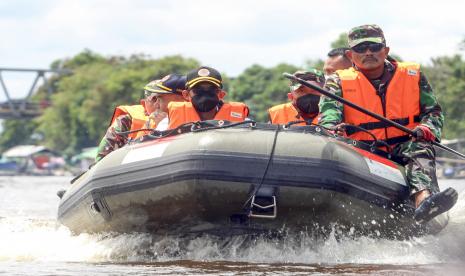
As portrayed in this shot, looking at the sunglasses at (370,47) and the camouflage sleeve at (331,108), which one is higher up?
the sunglasses at (370,47)

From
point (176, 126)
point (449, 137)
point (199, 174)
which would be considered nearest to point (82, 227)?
point (176, 126)

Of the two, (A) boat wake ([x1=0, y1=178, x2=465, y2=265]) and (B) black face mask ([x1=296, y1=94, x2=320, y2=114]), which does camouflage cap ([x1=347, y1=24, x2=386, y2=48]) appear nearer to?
(B) black face mask ([x1=296, y1=94, x2=320, y2=114])

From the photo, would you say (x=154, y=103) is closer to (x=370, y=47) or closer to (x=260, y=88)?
(x=370, y=47)

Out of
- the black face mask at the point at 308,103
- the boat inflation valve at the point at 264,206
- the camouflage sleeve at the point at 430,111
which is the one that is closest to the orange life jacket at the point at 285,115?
the black face mask at the point at 308,103

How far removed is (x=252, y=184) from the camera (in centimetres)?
867

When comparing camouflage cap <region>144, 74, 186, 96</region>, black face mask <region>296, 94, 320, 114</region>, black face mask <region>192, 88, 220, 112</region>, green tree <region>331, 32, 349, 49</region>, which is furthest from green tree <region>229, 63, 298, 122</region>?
black face mask <region>192, 88, 220, 112</region>

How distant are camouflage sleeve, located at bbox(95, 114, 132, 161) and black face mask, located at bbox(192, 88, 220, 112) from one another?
47.6 inches

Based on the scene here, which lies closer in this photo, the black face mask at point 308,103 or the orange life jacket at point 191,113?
the orange life jacket at point 191,113

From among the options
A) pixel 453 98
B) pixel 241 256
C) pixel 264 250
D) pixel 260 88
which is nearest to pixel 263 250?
pixel 264 250

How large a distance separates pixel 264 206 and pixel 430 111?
1823mm

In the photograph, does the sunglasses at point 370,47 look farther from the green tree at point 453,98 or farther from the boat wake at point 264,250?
the green tree at point 453,98

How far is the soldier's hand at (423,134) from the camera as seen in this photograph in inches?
372

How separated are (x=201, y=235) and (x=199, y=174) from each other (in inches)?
27.3

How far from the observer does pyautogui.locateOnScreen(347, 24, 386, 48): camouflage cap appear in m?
9.66
